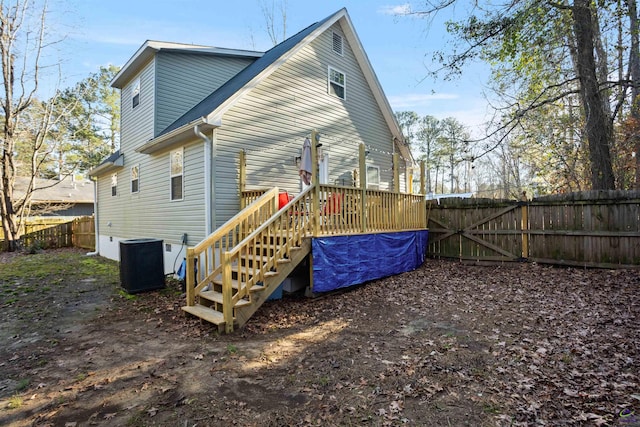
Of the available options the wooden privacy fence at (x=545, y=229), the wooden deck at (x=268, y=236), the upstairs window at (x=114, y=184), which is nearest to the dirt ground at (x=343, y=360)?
the wooden deck at (x=268, y=236)

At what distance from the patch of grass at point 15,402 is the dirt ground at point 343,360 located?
0.02 metres

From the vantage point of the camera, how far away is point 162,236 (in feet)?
30.7

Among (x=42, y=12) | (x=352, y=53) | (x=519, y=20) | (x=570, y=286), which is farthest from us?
(x=42, y=12)

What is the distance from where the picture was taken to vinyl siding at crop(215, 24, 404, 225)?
781 centimetres

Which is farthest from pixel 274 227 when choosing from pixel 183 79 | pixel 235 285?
pixel 183 79

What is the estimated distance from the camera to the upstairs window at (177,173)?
8.52 m

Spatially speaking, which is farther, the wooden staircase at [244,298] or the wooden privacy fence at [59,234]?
the wooden privacy fence at [59,234]

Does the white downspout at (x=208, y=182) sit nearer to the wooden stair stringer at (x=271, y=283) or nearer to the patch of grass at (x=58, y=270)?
the wooden stair stringer at (x=271, y=283)

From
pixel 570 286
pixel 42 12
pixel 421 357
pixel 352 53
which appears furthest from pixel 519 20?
pixel 42 12

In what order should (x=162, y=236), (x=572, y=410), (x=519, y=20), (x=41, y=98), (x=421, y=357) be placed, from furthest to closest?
(x=41, y=98) → (x=162, y=236) → (x=519, y=20) → (x=421, y=357) → (x=572, y=410)

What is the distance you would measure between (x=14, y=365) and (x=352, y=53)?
11268 mm

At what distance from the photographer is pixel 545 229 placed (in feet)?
26.9

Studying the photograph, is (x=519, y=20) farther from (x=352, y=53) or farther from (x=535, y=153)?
(x=535, y=153)

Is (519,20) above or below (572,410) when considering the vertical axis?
above
